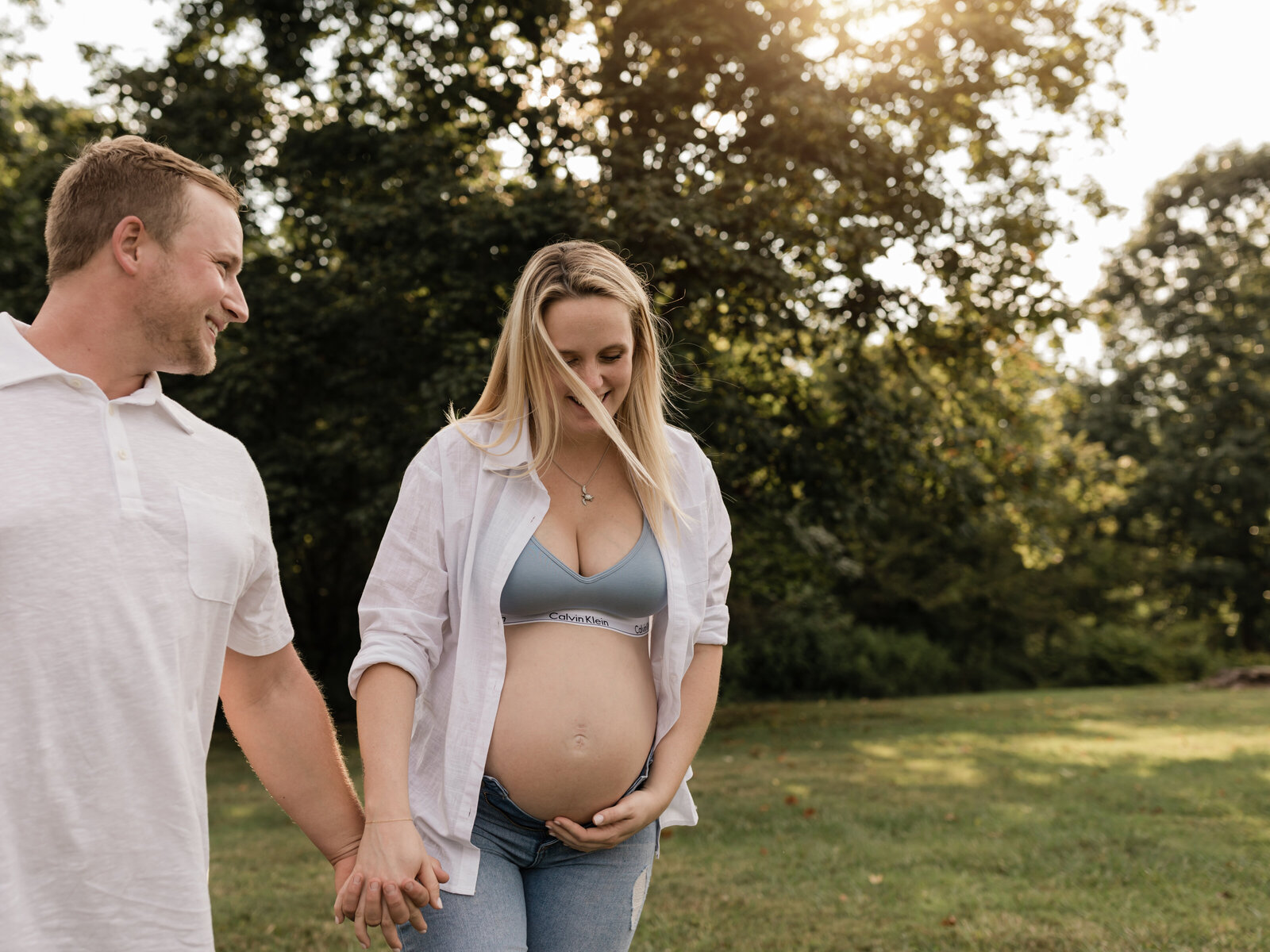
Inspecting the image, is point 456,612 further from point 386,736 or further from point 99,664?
point 99,664

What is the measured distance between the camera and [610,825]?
2.41m

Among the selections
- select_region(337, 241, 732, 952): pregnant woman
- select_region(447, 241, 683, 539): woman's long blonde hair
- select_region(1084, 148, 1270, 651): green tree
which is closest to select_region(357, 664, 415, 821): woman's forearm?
select_region(337, 241, 732, 952): pregnant woman

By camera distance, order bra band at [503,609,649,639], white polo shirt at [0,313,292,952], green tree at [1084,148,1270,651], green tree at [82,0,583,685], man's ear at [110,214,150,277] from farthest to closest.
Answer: green tree at [1084,148,1270,651], green tree at [82,0,583,685], bra band at [503,609,649,639], man's ear at [110,214,150,277], white polo shirt at [0,313,292,952]

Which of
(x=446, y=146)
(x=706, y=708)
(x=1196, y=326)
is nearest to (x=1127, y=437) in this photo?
(x=1196, y=326)

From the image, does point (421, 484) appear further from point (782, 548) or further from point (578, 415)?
point (782, 548)

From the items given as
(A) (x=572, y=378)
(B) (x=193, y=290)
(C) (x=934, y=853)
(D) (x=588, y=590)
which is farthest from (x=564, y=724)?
(C) (x=934, y=853)

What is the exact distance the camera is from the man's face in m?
2.16

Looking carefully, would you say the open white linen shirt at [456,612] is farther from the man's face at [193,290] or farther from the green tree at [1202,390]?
the green tree at [1202,390]

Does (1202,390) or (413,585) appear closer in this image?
(413,585)

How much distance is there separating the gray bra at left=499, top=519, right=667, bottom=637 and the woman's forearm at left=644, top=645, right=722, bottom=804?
0.69ft

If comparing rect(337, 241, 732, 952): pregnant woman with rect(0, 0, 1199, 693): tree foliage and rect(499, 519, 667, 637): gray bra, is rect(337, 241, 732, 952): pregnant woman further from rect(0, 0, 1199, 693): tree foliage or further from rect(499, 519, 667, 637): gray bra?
rect(0, 0, 1199, 693): tree foliage

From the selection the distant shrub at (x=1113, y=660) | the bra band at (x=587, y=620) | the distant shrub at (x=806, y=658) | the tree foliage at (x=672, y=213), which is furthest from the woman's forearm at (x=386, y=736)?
the distant shrub at (x=1113, y=660)

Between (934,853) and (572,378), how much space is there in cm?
617

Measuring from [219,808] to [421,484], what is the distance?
9.37 meters
